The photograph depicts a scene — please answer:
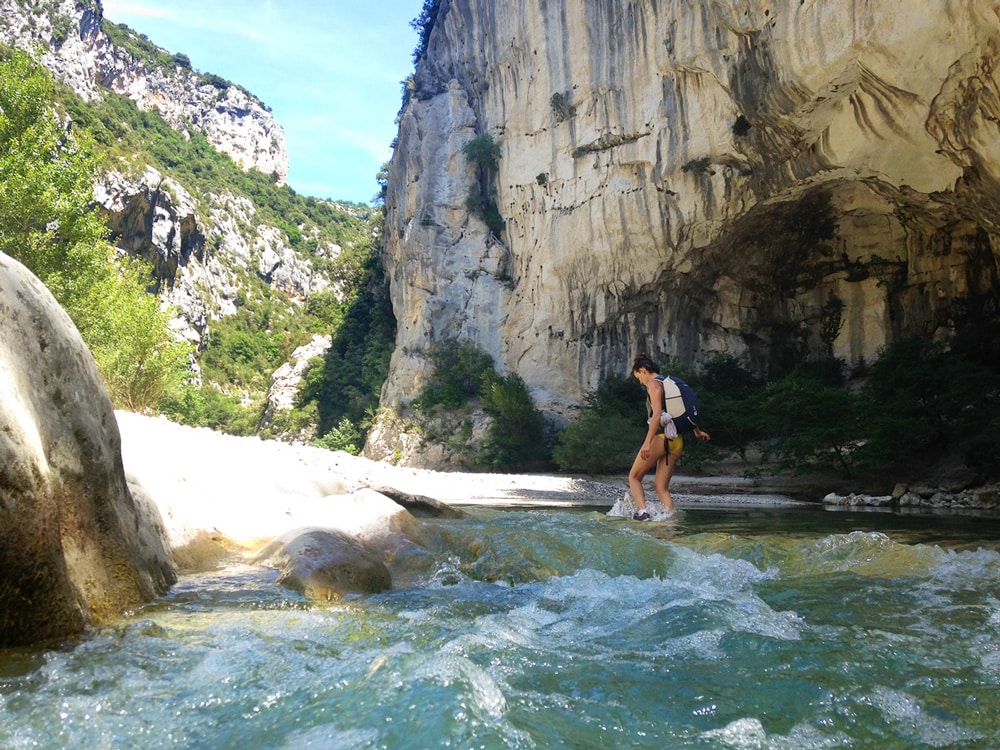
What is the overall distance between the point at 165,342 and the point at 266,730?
1971cm

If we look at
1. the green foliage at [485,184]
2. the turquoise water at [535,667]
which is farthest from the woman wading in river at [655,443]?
the green foliage at [485,184]

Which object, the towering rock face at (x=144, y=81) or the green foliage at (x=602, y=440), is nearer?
the green foliage at (x=602, y=440)

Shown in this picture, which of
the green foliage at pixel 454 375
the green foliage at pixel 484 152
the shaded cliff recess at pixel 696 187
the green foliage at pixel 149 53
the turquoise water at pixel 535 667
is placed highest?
the green foliage at pixel 149 53

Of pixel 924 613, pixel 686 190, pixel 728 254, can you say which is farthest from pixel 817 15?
pixel 924 613

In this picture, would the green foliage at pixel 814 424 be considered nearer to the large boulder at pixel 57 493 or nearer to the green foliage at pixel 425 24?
the large boulder at pixel 57 493

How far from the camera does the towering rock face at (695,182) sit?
1373cm

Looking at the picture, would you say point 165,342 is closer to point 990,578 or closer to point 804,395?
point 804,395

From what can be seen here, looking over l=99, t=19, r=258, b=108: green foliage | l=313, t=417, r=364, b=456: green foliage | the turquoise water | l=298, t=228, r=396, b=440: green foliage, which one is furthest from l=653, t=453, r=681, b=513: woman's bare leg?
l=99, t=19, r=258, b=108: green foliage

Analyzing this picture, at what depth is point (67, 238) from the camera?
1722 centimetres

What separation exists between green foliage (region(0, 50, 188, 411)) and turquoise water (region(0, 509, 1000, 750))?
15.5 meters

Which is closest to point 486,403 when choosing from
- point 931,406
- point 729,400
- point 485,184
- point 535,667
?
point 729,400

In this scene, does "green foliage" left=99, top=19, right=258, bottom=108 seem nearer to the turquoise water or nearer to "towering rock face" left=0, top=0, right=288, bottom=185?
"towering rock face" left=0, top=0, right=288, bottom=185

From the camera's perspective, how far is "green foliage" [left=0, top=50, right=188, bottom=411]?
15992 mm

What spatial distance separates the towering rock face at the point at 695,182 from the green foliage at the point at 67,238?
1319 centimetres
